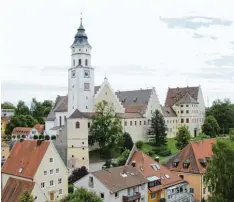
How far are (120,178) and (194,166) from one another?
922cm

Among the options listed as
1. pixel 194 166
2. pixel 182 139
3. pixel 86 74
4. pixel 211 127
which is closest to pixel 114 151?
pixel 182 139

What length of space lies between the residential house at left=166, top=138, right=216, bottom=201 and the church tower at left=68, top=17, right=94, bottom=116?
21210mm

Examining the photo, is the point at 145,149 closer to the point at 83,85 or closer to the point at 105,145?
the point at 105,145

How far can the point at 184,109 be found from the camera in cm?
7362

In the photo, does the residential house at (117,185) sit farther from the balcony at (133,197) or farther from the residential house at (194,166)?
the residential house at (194,166)

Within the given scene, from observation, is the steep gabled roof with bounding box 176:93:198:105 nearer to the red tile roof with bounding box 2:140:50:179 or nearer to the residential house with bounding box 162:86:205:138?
the residential house with bounding box 162:86:205:138

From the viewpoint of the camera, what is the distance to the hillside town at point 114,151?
2909 cm

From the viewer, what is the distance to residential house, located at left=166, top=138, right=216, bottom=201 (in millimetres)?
34844

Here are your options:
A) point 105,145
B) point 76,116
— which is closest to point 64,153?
point 76,116

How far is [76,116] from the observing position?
43156 millimetres

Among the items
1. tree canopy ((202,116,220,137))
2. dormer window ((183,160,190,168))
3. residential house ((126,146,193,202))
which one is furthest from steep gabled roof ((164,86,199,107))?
residential house ((126,146,193,202))

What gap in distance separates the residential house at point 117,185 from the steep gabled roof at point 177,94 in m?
46.2

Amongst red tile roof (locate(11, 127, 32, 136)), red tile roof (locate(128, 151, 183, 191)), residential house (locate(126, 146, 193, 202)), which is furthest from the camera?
red tile roof (locate(11, 127, 32, 136))

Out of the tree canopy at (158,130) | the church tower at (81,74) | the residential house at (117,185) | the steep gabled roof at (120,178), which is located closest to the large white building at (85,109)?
the church tower at (81,74)
